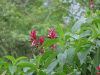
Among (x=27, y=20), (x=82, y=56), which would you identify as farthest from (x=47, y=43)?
(x=27, y=20)

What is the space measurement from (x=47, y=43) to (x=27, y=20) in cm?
357

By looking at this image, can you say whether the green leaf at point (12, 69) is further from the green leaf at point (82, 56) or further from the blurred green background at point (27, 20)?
the blurred green background at point (27, 20)

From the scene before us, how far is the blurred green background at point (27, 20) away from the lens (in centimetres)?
328

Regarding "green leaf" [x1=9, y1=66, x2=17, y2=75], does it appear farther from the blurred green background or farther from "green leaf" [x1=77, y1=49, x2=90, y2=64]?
the blurred green background

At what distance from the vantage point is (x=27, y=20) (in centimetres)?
411

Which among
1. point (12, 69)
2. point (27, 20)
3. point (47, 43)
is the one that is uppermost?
point (27, 20)

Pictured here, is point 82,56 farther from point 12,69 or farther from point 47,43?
point 12,69

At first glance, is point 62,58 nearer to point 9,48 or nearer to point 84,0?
point 9,48

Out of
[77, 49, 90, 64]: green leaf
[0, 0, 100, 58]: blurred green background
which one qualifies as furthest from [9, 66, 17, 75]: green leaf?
[0, 0, 100, 58]: blurred green background

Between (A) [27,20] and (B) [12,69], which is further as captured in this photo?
(A) [27,20]

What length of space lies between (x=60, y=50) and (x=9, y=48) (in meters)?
3.12

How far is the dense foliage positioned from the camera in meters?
0.62

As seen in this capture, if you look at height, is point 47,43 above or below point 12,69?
above

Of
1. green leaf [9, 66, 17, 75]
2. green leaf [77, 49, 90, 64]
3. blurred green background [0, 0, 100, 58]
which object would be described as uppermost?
blurred green background [0, 0, 100, 58]
